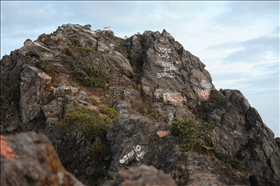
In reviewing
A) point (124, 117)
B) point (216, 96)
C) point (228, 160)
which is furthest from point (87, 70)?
point (228, 160)

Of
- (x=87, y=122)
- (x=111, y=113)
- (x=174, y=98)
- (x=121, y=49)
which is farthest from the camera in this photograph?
(x=121, y=49)

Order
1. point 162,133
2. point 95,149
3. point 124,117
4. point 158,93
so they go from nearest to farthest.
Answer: point 162,133, point 95,149, point 124,117, point 158,93

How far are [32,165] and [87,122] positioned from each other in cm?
1406

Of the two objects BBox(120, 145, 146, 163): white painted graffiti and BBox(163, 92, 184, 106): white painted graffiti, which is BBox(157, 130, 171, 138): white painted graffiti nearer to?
BBox(120, 145, 146, 163): white painted graffiti

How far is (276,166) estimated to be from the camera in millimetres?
26188

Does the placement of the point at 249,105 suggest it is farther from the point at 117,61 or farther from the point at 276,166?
the point at 117,61

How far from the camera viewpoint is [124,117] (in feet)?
60.4

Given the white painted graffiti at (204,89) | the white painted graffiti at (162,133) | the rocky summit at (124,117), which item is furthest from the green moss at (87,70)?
the white painted graffiti at (162,133)

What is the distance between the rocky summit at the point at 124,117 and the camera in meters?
13.4

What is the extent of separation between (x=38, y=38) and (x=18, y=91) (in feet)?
27.0

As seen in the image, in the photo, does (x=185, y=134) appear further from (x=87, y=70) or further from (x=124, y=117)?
(x=87, y=70)

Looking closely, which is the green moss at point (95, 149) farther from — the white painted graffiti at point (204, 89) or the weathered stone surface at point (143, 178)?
the white painted graffiti at point (204, 89)

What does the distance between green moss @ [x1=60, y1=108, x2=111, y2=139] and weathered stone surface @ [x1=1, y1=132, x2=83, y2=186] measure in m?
12.2

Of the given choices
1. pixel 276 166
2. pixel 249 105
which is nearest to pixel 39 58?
pixel 249 105
